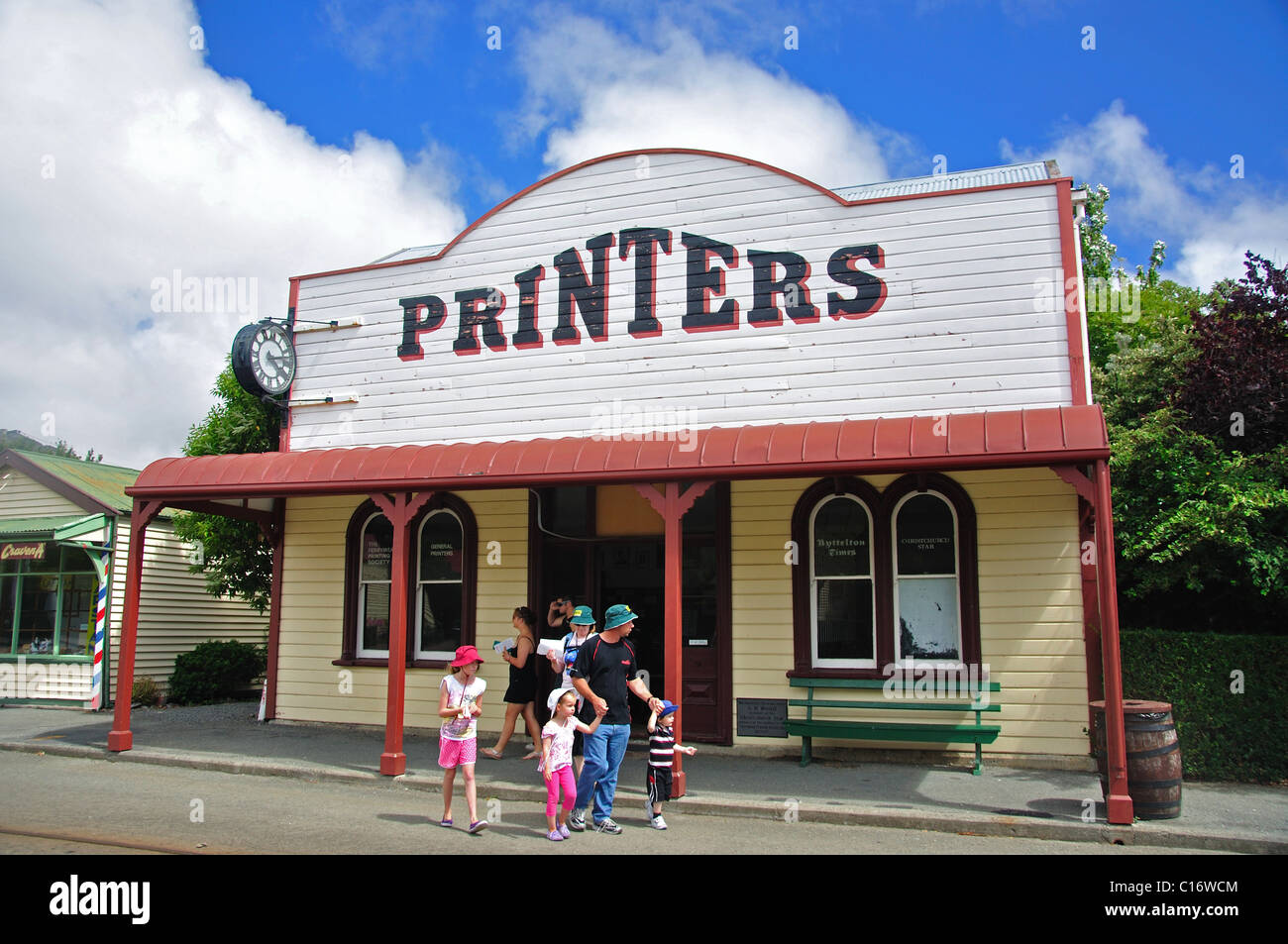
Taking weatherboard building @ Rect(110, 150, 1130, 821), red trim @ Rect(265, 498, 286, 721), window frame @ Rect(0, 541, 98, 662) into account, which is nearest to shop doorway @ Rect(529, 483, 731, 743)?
weatherboard building @ Rect(110, 150, 1130, 821)

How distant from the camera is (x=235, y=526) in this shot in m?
15.6

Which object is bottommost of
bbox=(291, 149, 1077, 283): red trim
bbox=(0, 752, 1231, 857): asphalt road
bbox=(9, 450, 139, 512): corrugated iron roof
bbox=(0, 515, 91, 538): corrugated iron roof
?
bbox=(0, 752, 1231, 857): asphalt road

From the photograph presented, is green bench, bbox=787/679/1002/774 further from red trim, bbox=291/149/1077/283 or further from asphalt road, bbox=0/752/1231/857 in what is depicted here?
red trim, bbox=291/149/1077/283

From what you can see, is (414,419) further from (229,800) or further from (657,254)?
(229,800)

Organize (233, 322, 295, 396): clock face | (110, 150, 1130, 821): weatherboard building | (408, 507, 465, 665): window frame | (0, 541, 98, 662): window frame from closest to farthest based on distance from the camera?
(110, 150, 1130, 821): weatherboard building < (408, 507, 465, 665): window frame < (233, 322, 295, 396): clock face < (0, 541, 98, 662): window frame

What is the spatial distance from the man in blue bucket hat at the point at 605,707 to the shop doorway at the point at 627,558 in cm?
337

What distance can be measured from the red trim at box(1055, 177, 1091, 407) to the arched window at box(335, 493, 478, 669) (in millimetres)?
7222

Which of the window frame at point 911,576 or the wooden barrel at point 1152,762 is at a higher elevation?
the window frame at point 911,576

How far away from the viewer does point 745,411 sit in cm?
1119

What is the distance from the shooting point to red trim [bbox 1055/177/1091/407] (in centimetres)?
1003

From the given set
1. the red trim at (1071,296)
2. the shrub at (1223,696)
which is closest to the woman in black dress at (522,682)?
the red trim at (1071,296)

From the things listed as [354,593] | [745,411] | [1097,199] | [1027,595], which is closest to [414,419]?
[354,593]

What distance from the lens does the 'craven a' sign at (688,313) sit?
414 inches

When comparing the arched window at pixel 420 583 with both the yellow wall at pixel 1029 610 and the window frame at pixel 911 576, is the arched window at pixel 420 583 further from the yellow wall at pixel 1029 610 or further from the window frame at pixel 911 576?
the window frame at pixel 911 576
